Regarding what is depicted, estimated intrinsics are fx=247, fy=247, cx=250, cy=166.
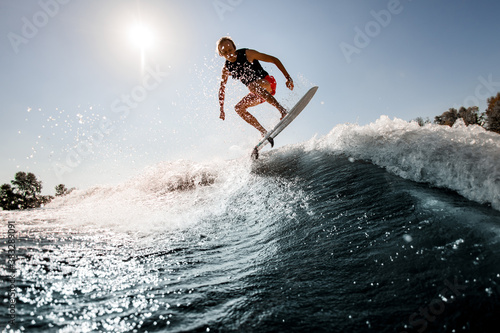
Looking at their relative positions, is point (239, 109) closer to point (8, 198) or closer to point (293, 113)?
point (293, 113)

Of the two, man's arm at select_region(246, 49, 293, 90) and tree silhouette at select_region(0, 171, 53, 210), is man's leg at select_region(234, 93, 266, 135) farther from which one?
tree silhouette at select_region(0, 171, 53, 210)

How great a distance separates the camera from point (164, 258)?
2902 mm

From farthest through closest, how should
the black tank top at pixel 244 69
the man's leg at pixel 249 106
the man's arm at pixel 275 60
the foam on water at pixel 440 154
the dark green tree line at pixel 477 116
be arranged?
the dark green tree line at pixel 477 116 < the man's leg at pixel 249 106 < the man's arm at pixel 275 60 < the black tank top at pixel 244 69 < the foam on water at pixel 440 154

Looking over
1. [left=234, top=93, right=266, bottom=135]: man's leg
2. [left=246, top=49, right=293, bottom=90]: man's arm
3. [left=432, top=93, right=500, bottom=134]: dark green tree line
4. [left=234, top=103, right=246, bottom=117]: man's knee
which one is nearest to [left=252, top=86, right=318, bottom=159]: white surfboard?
[left=246, top=49, right=293, bottom=90]: man's arm

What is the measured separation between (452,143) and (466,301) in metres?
2.91

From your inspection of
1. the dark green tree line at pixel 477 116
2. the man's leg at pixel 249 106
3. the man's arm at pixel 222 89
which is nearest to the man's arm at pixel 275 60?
the man's arm at pixel 222 89

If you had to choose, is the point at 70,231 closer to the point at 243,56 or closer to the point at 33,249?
the point at 33,249

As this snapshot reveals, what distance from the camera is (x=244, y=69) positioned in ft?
23.1

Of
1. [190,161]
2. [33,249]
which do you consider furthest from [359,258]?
[190,161]

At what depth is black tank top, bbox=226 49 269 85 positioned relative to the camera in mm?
6980

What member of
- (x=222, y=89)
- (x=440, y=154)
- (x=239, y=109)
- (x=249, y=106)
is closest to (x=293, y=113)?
(x=249, y=106)

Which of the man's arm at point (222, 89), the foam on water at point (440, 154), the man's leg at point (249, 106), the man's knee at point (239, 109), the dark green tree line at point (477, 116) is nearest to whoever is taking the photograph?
the foam on water at point (440, 154)

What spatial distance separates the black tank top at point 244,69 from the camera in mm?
6980

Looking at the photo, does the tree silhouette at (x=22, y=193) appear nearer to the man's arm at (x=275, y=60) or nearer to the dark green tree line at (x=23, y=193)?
the dark green tree line at (x=23, y=193)
